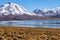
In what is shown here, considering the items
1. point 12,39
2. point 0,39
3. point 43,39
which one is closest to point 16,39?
point 12,39

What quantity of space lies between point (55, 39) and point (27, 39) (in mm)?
1871

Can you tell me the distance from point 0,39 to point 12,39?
0.93 m

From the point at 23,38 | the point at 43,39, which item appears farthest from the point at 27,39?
the point at 43,39

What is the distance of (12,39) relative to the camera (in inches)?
473

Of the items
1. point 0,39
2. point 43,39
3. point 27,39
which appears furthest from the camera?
point 43,39

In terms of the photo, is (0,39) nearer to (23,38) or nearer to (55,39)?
(23,38)

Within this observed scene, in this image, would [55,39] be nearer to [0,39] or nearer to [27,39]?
[27,39]

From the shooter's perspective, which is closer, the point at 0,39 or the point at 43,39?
the point at 0,39

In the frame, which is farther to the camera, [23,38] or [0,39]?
[23,38]

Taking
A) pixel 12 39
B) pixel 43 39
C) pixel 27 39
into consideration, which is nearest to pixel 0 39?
pixel 12 39

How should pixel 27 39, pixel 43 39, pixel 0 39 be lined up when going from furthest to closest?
1. pixel 43 39
2. pixel 27 39
3. pixel 0 39

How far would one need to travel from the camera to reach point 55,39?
12.8 meters

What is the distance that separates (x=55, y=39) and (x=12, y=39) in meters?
2.84

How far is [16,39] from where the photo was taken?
1205 centimetres
